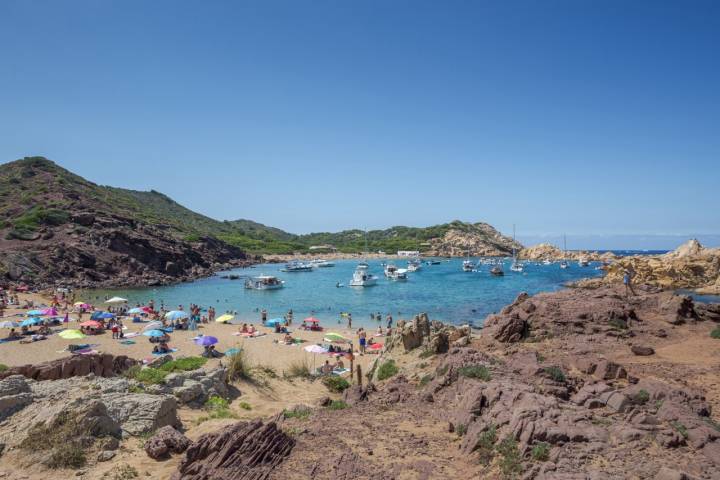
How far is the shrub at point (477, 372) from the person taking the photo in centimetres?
1209

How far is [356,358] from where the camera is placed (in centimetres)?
2550

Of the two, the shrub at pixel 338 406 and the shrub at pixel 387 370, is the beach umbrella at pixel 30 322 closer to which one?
the shrub at pixel 387 370

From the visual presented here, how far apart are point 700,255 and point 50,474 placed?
7747 cm

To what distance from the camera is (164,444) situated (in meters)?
9.31

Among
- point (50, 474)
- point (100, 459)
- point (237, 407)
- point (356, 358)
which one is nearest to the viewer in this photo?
point (50, 474)

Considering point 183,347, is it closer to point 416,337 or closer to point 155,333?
point 155,333

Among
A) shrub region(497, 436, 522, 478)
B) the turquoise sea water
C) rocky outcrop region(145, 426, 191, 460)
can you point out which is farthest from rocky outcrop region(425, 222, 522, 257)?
rocky outcrop region(145, 426, 191, 460)

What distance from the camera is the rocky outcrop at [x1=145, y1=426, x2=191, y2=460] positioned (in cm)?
920

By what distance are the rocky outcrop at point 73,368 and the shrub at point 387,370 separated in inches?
410

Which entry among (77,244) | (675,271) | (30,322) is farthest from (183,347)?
(675,271)

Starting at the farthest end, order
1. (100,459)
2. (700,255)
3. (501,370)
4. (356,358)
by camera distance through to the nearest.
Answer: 1. (700,255)
2. (356,358)
3. (501,370)
4. (100,459)

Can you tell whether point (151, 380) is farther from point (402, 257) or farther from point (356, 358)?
point (402, 257)

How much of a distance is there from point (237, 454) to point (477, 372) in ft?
23.4

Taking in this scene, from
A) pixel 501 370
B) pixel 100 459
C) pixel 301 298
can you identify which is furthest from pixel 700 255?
pixel 100 459
